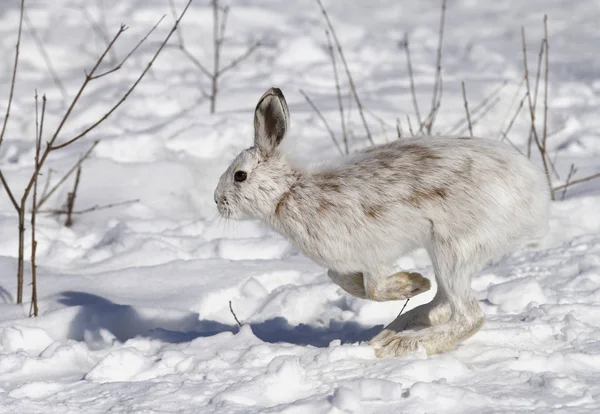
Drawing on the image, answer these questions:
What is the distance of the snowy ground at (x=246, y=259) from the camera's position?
3059 millimetres

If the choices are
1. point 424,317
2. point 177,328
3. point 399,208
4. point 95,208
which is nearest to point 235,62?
point 95,208

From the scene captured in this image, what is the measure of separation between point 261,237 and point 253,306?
95cm

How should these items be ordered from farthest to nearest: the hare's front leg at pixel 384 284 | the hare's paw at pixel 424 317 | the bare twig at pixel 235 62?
the bare twig at pixel 235 62 → the hare's paw at pixel 424 317 → the hare's front leg at pixel 384 284

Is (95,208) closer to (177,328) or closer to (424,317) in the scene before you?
(177,328)

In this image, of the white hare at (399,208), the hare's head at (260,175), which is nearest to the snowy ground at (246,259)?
the white hare at (399,208)

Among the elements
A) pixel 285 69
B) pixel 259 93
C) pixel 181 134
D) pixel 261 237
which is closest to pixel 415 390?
pixel 261 237

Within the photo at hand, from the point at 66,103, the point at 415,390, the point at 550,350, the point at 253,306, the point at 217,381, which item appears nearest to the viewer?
the point at 415,390

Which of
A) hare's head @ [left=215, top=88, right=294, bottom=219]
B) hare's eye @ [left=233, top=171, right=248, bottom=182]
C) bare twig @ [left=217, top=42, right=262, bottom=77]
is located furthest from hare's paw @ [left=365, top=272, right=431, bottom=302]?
bare twig @ [left=217, top=42, right=262, bottom=77]

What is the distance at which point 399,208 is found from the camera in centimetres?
317

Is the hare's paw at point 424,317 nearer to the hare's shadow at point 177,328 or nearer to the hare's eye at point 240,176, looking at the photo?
the hare's shadow at point 177,328

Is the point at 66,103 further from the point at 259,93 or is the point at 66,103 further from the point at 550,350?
the point at 550,350

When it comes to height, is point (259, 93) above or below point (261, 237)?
above

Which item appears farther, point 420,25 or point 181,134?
point 420,25

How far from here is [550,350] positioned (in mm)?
3355
